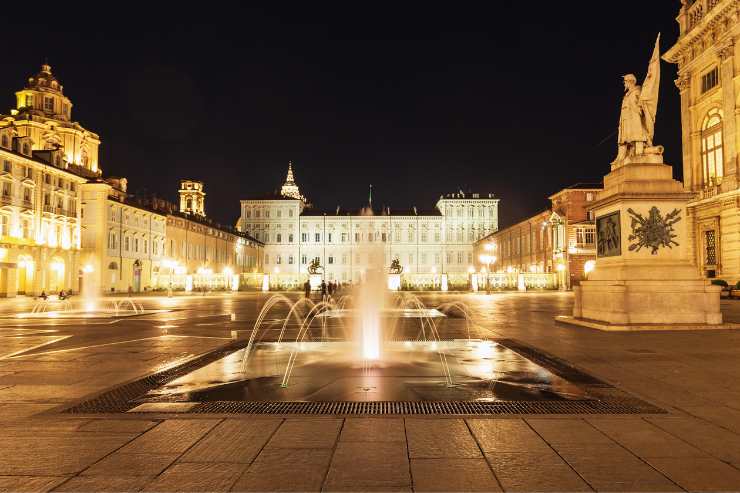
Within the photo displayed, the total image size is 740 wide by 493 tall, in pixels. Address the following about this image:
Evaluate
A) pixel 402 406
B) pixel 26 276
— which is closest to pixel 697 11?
pixel 402 406

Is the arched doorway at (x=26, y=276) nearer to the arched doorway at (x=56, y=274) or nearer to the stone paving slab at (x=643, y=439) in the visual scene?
the arched doorway at (x=56, y=274)

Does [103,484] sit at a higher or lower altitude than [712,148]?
lower

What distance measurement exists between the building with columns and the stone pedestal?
2475cm

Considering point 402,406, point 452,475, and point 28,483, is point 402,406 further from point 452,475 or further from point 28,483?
point 28,483

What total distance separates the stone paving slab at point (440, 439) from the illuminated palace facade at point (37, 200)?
51.5 meters

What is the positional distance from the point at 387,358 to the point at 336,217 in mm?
118434

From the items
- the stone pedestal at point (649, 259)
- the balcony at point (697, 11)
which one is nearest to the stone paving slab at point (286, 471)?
the stone pedestal at point (649, 259)

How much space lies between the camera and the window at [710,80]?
38.2 meters

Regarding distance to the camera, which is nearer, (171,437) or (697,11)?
(171,437)

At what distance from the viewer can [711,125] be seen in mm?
39312

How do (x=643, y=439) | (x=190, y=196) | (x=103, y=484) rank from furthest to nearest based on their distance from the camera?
(x=190, y=196) < (x=643, y=439) < (x=103, y=484)

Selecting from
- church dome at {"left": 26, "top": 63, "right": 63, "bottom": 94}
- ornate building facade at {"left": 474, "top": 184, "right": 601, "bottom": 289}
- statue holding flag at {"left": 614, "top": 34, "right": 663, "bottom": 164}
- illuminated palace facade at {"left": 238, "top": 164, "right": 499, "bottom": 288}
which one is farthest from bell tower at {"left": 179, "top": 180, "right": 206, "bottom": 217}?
statue holding flag at {"left": 614, "top": 34, "right": 663, "bottom": 164}

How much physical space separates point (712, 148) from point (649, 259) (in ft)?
101

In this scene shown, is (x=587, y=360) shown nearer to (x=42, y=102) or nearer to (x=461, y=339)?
(x=461, y=339)
